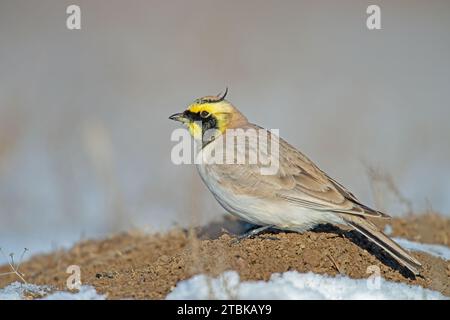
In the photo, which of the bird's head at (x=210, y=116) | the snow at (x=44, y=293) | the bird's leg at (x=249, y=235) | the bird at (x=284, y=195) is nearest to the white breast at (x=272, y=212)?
the bird at (x=284, y=195)

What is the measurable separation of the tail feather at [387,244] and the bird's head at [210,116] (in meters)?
1.59

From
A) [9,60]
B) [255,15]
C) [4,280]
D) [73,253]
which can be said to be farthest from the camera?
[255,15]

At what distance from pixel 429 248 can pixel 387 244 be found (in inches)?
70.5

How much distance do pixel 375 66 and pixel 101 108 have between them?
7.35 meters

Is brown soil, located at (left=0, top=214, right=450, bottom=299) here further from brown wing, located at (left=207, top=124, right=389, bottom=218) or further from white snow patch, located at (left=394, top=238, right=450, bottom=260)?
brown wing, located at (left=207, top=124, right=389, bottom=218)

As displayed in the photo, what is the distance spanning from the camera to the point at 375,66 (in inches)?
768

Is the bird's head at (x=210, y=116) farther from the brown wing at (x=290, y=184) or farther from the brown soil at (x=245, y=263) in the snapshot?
the brown soil at (x=245, y=263)

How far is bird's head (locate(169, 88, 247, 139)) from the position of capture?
7.23m

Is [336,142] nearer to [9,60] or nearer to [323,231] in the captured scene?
[323,231]

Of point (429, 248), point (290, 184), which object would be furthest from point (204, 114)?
point (429, 248)

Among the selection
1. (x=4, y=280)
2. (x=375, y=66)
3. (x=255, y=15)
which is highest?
(x=255, y=15)
